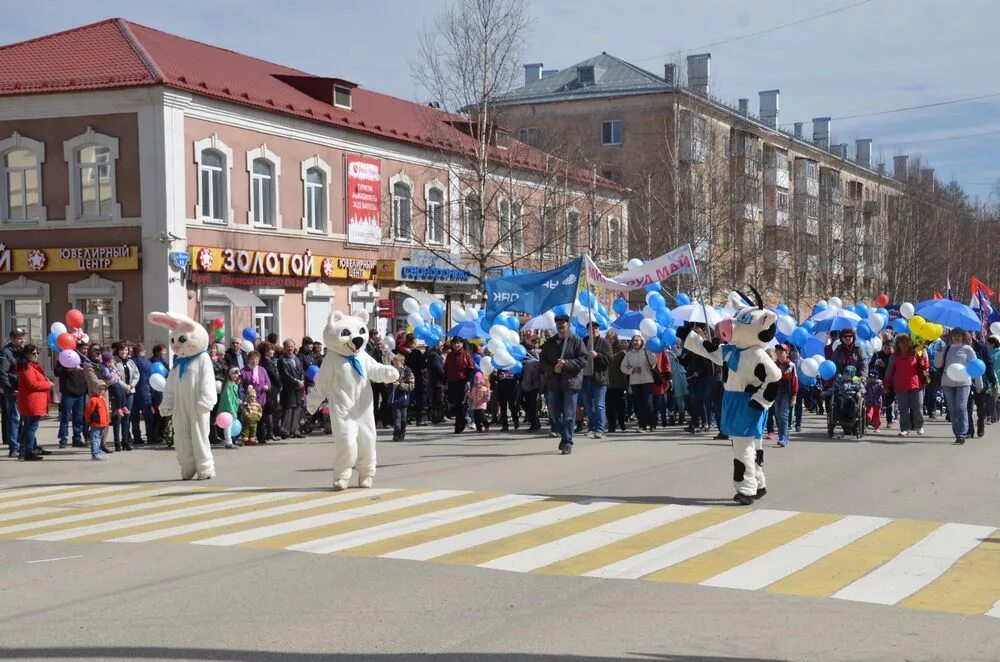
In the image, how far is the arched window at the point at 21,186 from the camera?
28.4 meters

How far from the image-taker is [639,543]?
872 centimetres

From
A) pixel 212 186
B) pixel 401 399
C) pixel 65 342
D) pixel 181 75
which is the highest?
pixel 181 75

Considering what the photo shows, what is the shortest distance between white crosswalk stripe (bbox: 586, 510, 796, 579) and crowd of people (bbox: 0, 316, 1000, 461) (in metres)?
5.60

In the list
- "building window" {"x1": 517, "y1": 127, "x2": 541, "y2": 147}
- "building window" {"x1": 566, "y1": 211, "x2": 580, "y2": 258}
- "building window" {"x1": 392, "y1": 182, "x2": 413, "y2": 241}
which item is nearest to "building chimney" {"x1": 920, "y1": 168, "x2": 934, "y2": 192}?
"building window" {"x1": 517, "y1": 127, "x2": 541, "y2": 147}

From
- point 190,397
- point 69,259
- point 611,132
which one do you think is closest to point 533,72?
point 611,132

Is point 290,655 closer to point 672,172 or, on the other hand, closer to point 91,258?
point 91,258

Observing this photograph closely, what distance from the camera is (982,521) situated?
9.73 m

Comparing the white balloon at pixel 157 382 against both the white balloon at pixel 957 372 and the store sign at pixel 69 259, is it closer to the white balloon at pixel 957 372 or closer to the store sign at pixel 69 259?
the white balloon at pixel 957 372

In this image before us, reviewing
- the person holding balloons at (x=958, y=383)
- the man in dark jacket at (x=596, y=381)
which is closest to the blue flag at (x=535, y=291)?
the man in dark jacket at (x=596, y=381)

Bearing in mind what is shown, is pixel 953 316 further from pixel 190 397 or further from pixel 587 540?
pixel 190 397

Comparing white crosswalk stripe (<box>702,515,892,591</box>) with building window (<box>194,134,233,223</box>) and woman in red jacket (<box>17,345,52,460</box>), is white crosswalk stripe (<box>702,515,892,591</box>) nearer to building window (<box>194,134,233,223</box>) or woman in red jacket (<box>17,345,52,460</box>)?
woman in red jacket (<box>17,345,52,460</box>)

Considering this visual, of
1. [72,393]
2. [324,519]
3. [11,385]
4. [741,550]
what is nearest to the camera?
[741,550]

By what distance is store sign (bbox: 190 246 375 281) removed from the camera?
2822cm

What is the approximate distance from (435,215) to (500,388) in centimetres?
1762
